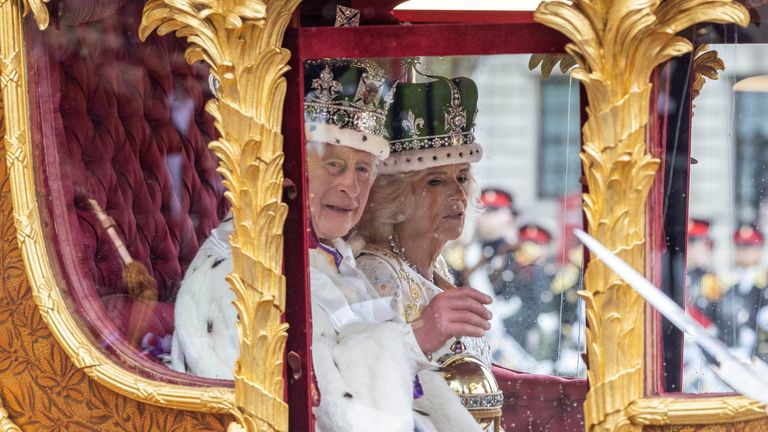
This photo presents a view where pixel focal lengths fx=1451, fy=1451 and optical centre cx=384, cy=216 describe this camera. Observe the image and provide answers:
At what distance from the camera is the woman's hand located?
2355mm

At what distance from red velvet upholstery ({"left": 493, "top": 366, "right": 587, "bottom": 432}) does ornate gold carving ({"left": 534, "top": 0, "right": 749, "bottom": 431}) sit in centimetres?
7

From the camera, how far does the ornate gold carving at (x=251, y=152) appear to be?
2328 mm

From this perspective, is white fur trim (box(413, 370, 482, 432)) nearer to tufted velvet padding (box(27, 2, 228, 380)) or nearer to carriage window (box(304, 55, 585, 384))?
carriage window (box(304, 55, 585, 384))

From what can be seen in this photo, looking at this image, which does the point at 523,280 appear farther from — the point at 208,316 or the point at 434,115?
the point at 208,316

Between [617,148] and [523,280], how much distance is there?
27 cm

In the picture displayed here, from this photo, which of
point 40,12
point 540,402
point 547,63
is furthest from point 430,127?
point 40,12

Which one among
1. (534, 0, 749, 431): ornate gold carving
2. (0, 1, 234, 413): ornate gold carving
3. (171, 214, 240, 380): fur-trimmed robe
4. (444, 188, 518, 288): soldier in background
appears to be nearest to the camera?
(534, 0, 749, 431): ornate gold carving

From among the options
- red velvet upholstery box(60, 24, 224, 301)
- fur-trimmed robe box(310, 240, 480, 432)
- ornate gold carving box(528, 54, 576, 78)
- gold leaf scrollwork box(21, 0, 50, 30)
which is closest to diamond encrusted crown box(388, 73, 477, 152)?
ornate gold carving box(528, 54, 576, 78)

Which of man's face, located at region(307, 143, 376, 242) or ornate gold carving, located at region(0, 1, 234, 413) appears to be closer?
man's face, located at region(307, 143, 376, 242)

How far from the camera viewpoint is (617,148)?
224 centimetres

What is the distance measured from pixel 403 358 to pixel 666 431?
0.44m

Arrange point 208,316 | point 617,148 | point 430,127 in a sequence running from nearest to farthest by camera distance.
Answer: point 617,148 → point 430,127 → point 208,316

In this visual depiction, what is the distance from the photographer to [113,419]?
8.32 ft

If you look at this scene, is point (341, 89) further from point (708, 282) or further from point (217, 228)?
point (708, 282)
